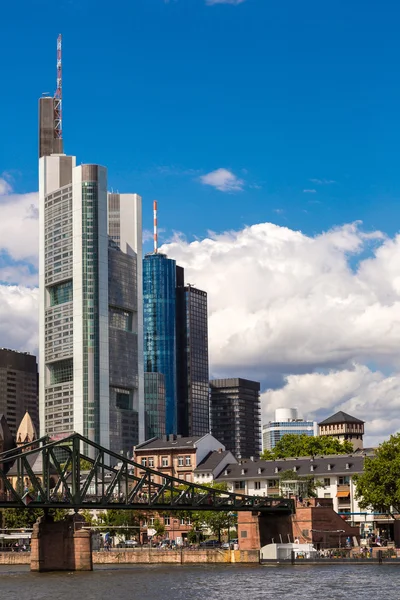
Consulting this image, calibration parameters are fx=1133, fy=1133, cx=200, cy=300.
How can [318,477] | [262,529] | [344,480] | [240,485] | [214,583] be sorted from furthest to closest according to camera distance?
[240,485], [318,477], [344,480], [262,529], [214,583]

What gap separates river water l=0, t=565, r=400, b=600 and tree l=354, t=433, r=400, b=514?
81.5ft

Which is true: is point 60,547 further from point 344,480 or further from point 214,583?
point 344,480

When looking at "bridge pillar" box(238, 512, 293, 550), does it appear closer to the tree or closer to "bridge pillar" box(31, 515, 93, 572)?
the tree

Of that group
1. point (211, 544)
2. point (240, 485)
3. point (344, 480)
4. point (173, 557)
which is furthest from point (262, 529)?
point (240, 485)

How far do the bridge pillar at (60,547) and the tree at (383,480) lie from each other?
4007 cm

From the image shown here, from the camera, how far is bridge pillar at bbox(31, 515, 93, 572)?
120m

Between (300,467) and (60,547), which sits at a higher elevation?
(300,467)

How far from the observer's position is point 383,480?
14225 cm

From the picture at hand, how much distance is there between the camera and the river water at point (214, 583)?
8510 cm

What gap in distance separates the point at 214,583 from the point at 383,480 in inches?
1948

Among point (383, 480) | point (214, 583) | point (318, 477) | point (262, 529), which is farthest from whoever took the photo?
point (318, 477)

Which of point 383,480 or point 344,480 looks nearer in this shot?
point 383,480

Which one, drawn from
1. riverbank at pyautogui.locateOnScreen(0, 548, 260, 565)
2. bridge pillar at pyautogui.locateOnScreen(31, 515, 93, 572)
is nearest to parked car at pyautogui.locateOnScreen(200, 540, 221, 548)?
riverbank at pyautogui.locateOnScreen(0, 548, 260, 565)

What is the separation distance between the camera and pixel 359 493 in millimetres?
146750
